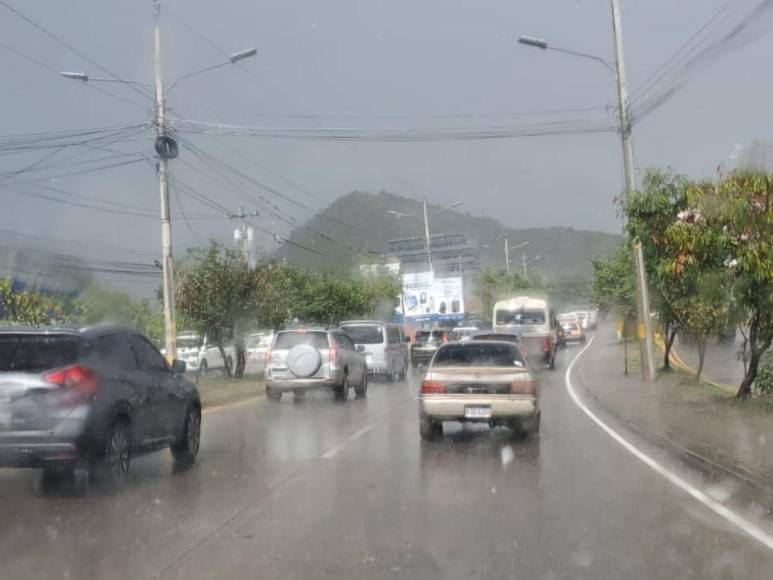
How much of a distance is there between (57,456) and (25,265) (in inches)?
614

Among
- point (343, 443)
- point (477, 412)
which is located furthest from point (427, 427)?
point (343, 443)

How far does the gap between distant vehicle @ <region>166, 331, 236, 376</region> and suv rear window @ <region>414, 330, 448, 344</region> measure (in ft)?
27.9

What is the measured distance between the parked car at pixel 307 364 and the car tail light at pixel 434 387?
347 inches

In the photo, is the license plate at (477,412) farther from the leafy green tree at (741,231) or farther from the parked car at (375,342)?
the parked car at (375,342)

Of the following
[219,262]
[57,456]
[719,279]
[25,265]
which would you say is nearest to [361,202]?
[219,262]

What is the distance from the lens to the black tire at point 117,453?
9.89 metres

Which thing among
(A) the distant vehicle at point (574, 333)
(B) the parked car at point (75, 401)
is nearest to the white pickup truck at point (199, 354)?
(B) the parked car at point (75, 401)

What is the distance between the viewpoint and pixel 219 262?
100 feet

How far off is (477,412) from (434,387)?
0.74 metres

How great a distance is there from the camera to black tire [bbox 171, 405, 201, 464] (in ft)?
40.8

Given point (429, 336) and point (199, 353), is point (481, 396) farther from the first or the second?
point (429, 336)

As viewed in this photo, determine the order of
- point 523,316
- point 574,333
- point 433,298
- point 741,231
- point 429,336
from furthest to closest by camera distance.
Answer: point 433,298 → point 574,333 → point 429,336 → point 523,316 → point 741,231

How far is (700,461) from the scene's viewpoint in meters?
11.6

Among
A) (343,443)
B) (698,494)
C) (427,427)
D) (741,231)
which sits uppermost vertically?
(741,231)
